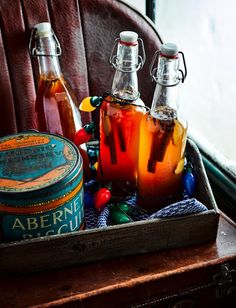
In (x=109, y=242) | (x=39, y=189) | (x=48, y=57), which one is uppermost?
(x=48, y=57)

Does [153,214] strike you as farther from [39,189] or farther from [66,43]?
[66,43]

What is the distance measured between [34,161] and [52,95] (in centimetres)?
18

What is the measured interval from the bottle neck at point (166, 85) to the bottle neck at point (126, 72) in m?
0.06

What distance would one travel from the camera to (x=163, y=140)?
27.2 inches

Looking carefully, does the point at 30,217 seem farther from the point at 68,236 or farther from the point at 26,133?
the point at 26,133

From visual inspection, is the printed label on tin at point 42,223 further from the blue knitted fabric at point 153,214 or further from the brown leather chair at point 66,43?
the brown leather chair at point 66,43

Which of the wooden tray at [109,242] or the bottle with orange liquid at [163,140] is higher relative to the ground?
the bottle with orange liquid at [163,140]

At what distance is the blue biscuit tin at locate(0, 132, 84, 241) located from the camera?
0.60 metres

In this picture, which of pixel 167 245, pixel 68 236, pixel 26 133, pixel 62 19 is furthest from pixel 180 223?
pixel 62 19

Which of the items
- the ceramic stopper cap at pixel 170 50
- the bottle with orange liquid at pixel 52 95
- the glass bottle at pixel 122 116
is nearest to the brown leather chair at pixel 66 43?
the bottle with orange liquid at pixel 52 95

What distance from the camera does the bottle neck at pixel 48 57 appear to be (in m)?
0.77

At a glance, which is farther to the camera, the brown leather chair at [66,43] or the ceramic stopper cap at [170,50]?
the brown leather chair at [66,43]

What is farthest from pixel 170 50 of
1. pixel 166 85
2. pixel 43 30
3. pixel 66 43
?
pixel 66 43

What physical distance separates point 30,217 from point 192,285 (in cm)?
30
